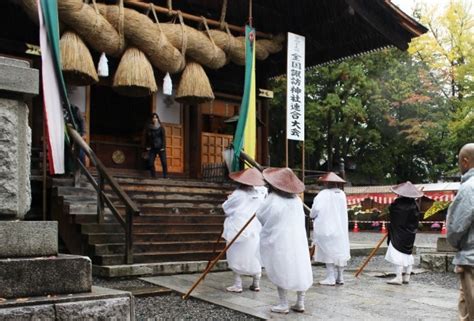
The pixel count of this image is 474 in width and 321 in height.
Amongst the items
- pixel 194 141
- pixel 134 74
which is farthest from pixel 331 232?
pixel 194 141

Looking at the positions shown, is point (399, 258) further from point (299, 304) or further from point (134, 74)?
point (134, 74)

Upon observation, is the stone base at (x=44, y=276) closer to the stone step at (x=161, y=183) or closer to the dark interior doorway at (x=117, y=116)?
the stone step at (x=161, y=183)

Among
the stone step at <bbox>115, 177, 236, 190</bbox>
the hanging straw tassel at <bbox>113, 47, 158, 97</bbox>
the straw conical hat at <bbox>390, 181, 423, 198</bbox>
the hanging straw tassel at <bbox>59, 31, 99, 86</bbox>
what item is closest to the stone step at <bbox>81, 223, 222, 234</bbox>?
the stone step at <bbox>115, 177, 236, 190</bbox>

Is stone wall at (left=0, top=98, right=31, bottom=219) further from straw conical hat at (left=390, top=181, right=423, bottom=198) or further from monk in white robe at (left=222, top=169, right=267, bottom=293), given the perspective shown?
straw conical hat at (left=390, top=181, right=423, bottom=198)

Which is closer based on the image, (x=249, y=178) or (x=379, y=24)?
(x=249, y=178)

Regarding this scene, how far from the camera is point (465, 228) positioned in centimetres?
399

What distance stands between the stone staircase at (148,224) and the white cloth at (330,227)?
1847 mm

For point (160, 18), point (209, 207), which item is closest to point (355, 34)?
point (160, 18)

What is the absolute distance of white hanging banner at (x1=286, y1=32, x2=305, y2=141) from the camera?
12047 mm

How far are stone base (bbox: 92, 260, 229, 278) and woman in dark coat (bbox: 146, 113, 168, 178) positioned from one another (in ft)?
13.3

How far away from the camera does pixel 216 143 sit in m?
14.4

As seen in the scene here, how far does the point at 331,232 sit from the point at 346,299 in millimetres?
1527

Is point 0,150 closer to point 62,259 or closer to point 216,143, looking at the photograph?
point 62,259

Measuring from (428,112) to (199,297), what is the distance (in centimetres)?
2107
